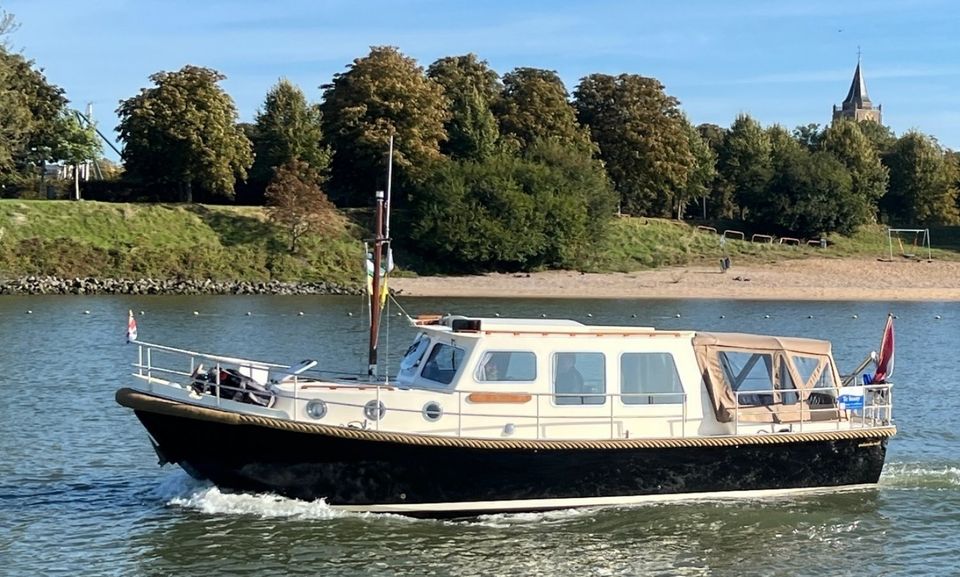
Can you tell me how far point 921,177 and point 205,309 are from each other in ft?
248

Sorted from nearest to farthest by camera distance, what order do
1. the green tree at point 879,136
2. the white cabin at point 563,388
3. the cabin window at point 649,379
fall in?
the white cabin at point 563,388 → the cabin window at point 649,379 → the green tree at point 879,136

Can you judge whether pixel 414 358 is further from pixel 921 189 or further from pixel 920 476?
pixel 921 189

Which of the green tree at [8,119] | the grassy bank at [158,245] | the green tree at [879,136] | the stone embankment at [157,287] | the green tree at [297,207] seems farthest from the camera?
the green tree at [879,136]

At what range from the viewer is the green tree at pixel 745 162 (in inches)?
3755

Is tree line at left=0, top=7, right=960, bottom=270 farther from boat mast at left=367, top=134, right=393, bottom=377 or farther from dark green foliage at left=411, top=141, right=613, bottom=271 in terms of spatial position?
boat mast at left=367, top=134, right=393, bottom=377

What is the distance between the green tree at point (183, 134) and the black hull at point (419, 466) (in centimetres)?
6139

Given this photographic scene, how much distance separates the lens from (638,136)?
92.8m

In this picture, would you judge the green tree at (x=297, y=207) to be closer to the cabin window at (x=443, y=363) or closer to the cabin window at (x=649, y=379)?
the cabin window at (x=443, y=363)

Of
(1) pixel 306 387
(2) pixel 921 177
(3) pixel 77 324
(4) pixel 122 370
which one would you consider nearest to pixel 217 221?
(3) pixel 77 324

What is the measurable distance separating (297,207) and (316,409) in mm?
57559

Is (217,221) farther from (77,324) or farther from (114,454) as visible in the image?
(114,454)

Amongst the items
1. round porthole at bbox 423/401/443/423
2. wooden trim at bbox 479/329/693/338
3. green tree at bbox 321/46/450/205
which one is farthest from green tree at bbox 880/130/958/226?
round porthole at bbox 423/401/443/423

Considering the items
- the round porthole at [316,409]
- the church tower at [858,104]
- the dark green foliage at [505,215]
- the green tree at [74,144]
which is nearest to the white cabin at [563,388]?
the round porthole at [316,409]

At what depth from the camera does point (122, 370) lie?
109 feet
